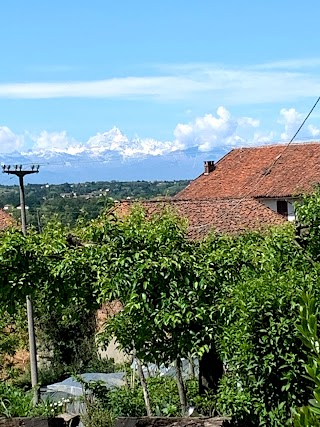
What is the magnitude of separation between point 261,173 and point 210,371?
2405 centimetres

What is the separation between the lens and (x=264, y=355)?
24.1ft

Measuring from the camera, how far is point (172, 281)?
29.1 feet

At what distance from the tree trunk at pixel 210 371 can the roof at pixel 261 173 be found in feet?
67.9

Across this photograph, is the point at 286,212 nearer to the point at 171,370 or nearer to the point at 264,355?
the point at 171,370

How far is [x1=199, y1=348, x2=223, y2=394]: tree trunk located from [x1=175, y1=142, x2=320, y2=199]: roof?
2070 centimetres

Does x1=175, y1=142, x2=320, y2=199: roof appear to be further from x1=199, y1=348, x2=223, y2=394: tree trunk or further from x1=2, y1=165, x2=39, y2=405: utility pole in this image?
x1=199, y1=348, x2=223, y2=394: tree trunk

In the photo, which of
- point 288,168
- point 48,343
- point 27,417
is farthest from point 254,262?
point 288,168

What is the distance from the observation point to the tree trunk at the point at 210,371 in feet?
31.1

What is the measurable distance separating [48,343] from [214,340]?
15.7m

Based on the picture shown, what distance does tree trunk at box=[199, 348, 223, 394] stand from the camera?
31.1 feet

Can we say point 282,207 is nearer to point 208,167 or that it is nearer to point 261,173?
point 261,173

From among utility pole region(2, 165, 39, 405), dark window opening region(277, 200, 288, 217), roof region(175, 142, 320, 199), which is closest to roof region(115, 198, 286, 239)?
dark window opening region(277, 200, 288, 217)

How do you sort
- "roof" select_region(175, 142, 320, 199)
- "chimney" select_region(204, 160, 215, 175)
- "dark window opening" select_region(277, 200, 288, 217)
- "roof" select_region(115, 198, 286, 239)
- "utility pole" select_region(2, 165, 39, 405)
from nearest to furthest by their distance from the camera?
"utility pole" select_region(2, 165, 39, 405) < "roof" select_region(115, 198, 286, 239) < "dark window opening" select_region(277, 200, 288, 217) < "roof" select_region(175, 142, 320, 199) < "chimney" select_region(204, 160, 215, 175)

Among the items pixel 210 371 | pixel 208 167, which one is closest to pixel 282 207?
pixel 208 167
